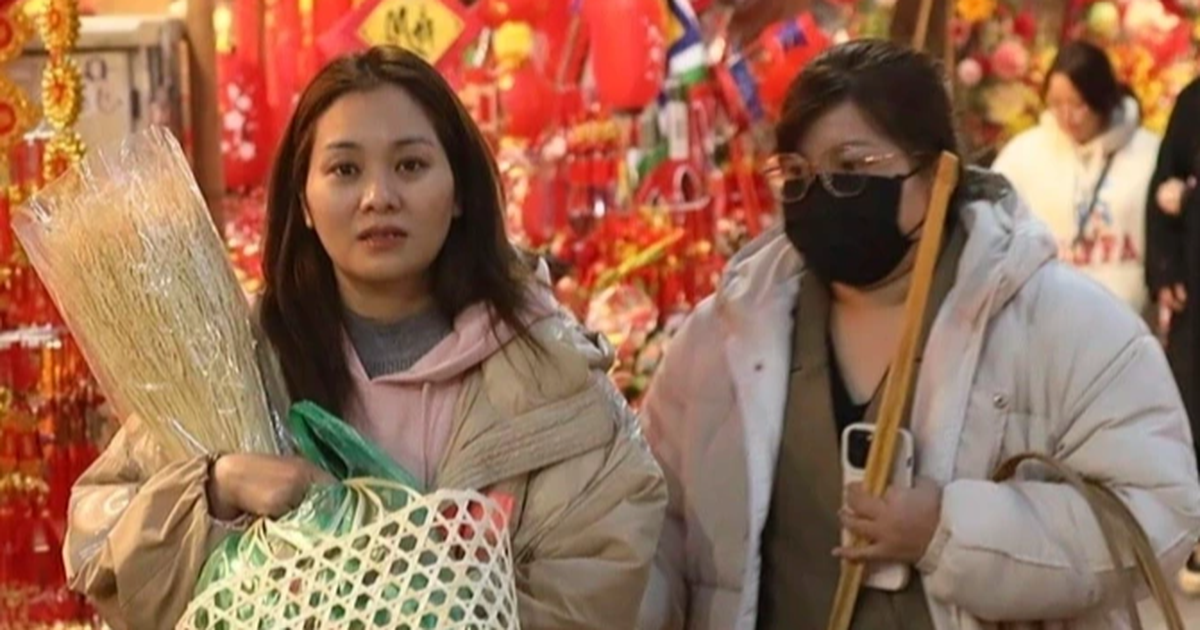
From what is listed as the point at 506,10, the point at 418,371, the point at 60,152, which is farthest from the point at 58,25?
the point at 418,371

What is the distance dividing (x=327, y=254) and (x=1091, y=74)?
3.83 metres

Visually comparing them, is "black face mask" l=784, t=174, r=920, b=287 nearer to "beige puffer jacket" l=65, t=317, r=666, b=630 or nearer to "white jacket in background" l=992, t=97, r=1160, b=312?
"beige puffer jacket" l=65, t=317, r=666, b=630

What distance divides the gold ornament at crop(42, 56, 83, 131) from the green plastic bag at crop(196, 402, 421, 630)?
47.8 inches

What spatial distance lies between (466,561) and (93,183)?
0.57 metres

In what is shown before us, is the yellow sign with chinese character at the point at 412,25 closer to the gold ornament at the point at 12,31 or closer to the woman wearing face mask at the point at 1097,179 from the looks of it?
the gold ornament at the point at 12,31

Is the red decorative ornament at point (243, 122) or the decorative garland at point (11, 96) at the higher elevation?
the decorative garland at point (11, 96)

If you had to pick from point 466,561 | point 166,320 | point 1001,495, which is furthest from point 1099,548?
point 166,320

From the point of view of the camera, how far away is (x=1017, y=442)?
206cm

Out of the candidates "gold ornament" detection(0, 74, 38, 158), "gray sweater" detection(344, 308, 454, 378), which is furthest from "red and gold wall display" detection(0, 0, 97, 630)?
"gray sweater" detection(344, 308, 454, 378)

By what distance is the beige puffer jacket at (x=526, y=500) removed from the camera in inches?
67.5

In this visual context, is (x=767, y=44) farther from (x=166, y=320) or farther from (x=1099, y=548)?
(x=166, y=320)

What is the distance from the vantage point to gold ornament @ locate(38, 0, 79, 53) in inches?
109

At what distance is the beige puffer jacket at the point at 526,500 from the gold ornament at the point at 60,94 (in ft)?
3.40

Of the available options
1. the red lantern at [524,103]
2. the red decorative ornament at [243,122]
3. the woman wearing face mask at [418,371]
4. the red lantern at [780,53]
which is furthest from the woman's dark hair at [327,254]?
the red lantern at [780,53]
